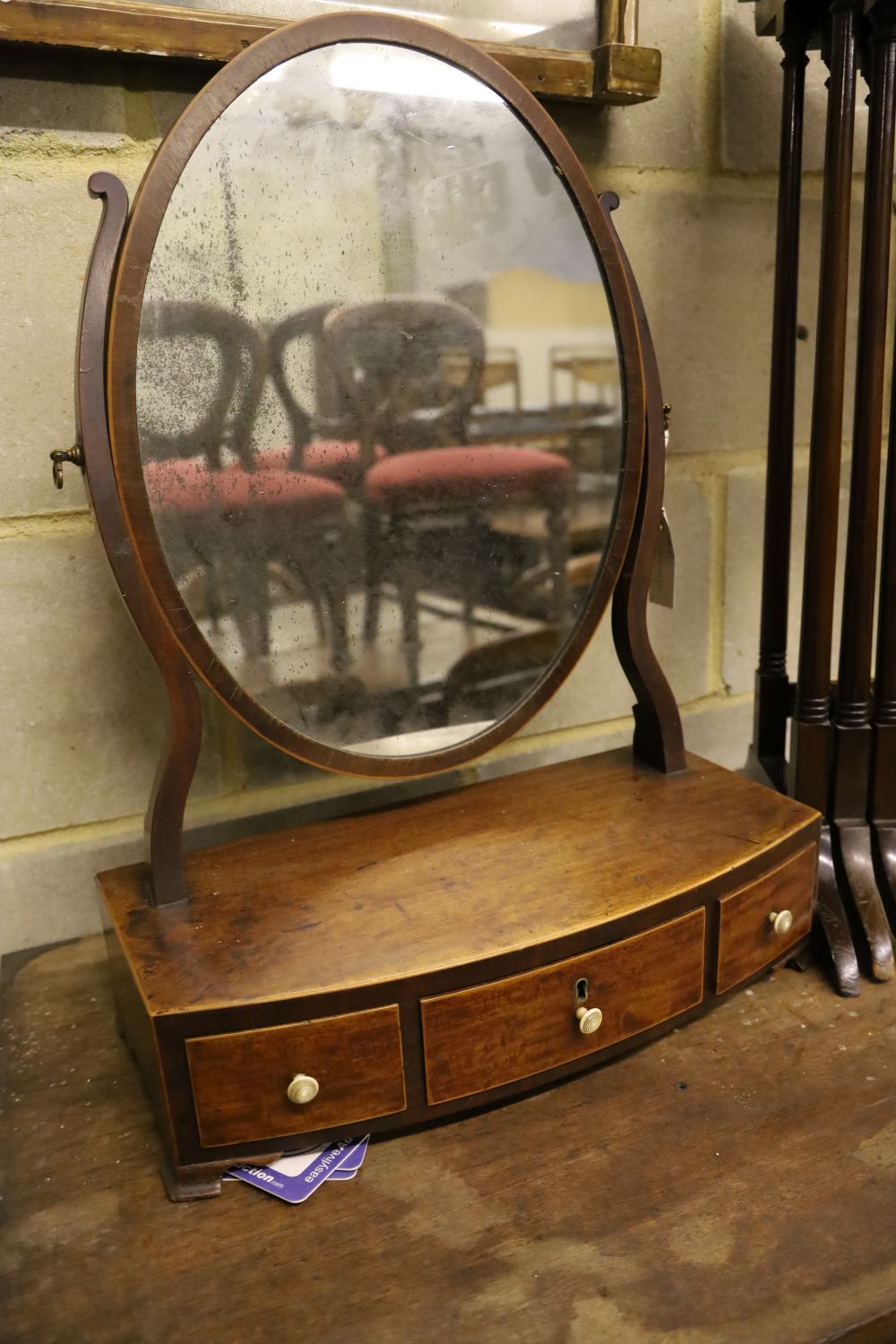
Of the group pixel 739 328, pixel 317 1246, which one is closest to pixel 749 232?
pixel 739 328

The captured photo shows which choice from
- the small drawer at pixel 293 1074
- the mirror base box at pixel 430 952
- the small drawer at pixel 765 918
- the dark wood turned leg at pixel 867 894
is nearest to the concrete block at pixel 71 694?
the mirror base box at pixel 430 952

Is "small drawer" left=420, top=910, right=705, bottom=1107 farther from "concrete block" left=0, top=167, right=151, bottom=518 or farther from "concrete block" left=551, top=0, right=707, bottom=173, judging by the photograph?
"concrete block" left=551, top=0, right=707, bottom=173

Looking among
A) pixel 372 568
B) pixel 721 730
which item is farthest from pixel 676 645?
pixel 372 568

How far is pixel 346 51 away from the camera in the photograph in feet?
2.68

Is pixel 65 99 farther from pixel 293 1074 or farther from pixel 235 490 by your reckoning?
pixel 293 1074

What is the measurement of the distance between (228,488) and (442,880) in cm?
34

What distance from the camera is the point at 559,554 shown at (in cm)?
96

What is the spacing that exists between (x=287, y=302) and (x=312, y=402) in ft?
0.25

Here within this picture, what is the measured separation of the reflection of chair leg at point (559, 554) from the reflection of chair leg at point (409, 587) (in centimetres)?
13

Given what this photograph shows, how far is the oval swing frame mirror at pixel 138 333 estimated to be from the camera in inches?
29.8

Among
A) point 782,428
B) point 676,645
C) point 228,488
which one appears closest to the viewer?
point 228,488

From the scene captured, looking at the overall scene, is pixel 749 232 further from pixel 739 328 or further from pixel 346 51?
pixel 346 51

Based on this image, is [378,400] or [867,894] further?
[867,894]

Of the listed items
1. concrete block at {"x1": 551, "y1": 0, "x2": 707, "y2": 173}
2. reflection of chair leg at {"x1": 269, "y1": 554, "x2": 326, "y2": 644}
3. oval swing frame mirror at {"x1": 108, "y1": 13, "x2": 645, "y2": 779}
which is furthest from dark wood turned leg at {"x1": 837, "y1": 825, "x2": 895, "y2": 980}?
concrete block at {"x1": 551, "y1": 0, "x2": 707, "y2": 173}
